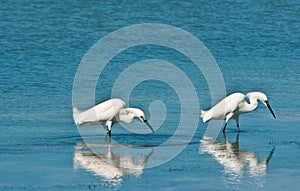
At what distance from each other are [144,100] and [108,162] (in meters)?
4.97

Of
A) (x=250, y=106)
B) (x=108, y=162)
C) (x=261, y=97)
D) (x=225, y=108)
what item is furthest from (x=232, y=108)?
(x=108, y=162)

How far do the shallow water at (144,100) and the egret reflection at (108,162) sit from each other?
0.05 ft

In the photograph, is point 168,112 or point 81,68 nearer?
point 168,112

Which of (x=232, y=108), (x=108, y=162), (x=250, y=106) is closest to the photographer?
(x=108, y=162)

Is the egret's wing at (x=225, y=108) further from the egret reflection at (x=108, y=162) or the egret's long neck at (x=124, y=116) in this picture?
the egret reflection at (x=108, y=162)

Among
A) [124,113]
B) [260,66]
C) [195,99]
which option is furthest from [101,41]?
Answer: [124,113]

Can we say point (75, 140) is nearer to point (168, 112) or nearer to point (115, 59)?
point (168, 112)

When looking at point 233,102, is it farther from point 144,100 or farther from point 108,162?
point 108,162

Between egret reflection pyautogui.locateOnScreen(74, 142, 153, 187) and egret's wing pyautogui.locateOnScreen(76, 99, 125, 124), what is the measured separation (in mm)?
1070

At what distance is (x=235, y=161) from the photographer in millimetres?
13516

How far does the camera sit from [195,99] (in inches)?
717

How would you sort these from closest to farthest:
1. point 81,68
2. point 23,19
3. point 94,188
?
point 94,188, point 81,68, point 23,19

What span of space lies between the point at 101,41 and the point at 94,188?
13.9 m

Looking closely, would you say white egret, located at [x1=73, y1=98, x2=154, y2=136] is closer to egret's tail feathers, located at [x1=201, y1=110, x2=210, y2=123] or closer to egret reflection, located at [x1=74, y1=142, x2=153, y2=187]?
egret reflection, located at [x1=74, y1=142, x2=153, y2=187]
